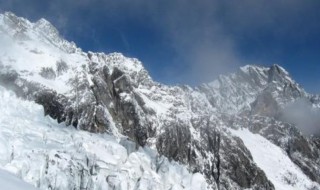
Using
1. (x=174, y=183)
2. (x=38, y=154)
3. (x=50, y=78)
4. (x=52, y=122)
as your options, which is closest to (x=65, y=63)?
(x=50, y=78)

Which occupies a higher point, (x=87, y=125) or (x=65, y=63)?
(x=65, y=63)

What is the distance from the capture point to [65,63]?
18812 cm

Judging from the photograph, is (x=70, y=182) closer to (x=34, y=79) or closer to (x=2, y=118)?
(x=2, y=118)

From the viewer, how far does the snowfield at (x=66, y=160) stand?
8588 cm

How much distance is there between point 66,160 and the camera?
93.8 metres

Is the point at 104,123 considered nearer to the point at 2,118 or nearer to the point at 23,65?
the point at 23,65

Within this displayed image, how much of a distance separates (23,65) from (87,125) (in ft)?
96.6

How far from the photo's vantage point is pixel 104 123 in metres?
182

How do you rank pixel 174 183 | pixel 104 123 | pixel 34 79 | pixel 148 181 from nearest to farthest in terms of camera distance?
pixel 148 181, pixel 174 183, pixel 34 79, pixel 104 123

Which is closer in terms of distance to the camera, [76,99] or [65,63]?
[76,99]

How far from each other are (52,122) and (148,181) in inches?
1351

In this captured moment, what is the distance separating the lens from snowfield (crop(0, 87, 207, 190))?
8588 centimetres

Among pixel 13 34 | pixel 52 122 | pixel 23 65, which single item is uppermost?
pixel 13 34

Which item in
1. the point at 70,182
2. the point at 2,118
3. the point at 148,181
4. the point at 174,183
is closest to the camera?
the point at 70,182
